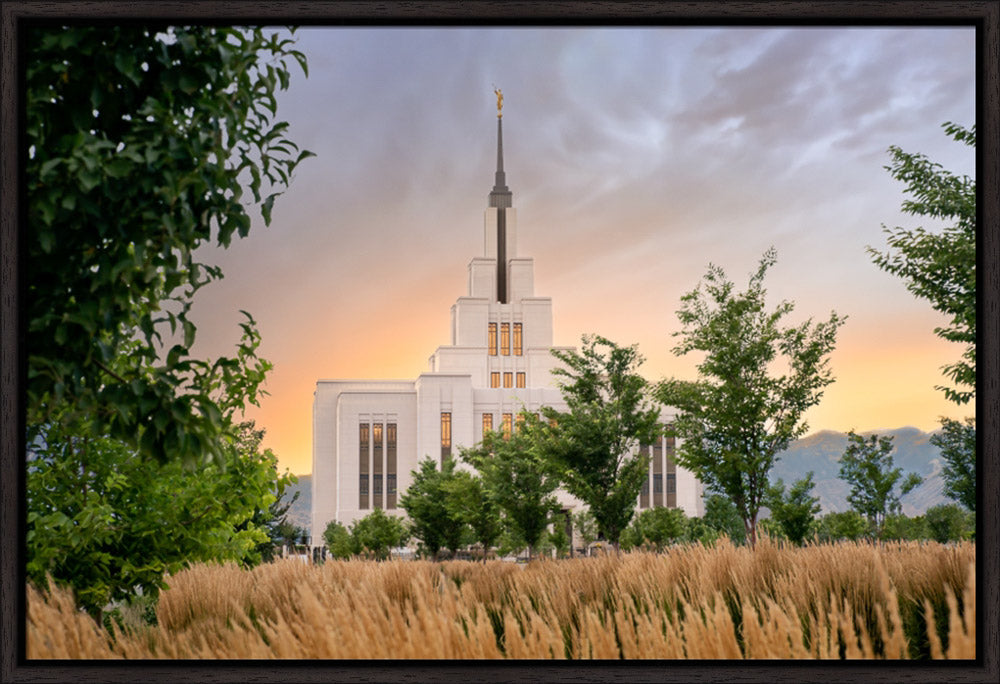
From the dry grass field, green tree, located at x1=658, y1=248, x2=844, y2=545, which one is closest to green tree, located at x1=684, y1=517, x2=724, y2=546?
green tree, located at x1=658, y1=248, x2=844, y2=545

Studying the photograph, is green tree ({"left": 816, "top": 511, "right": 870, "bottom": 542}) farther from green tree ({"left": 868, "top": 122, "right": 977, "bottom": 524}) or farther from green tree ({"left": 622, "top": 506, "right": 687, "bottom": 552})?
green tree ({"left": 868, "top": 122, "right": 977, "bottom": 524})

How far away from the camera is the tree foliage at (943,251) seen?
185 inches

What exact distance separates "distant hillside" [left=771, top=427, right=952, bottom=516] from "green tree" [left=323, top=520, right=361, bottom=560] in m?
9.64

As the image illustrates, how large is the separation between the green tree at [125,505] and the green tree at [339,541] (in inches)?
534

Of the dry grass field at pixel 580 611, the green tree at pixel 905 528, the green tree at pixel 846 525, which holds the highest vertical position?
the dry grass field at pixel 580 611

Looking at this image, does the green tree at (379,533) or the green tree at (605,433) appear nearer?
the green tree at (605,433)

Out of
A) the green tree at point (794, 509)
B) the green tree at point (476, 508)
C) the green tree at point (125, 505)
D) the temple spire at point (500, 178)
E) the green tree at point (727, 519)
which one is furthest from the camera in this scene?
the green tree at point (727, 519)

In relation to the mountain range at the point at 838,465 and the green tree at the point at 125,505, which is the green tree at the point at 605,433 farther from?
the green tree at the point at 125,505

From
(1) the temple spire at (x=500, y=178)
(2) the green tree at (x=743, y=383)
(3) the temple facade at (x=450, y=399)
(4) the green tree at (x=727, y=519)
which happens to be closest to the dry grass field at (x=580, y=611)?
(1) the temple spire at (x=500, y=178)

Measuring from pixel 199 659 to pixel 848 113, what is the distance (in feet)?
16.6

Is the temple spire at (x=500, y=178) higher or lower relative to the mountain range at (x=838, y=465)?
higher

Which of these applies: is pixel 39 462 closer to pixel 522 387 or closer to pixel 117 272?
pixel 117 272

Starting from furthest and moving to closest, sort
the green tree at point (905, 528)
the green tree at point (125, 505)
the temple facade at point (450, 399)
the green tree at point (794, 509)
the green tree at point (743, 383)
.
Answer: the temple facade at point (450, 399), the green tree at point (794, 509), the green tree at point (743, 383), the green tree at point (905, 528), the green tree at point (125, 505)
